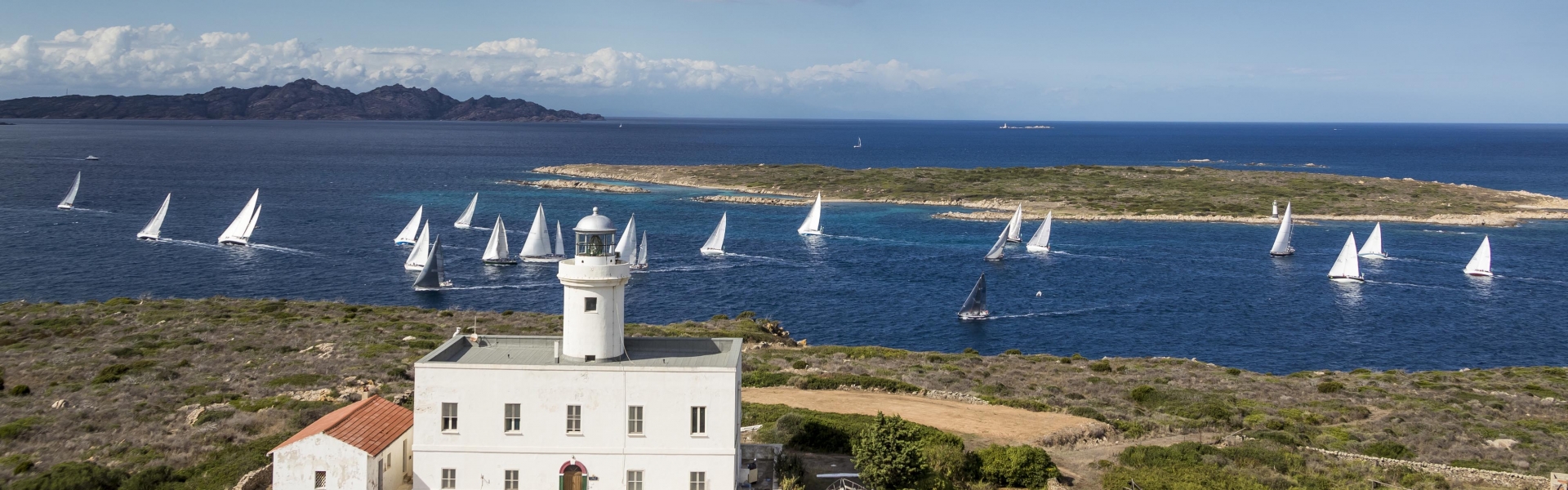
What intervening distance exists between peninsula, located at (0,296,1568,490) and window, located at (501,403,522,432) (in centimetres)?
753

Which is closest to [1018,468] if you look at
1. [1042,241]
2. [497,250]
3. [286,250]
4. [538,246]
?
[497,250]

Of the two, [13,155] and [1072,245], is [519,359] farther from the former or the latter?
[13,155]

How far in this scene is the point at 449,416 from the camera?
22.1 m

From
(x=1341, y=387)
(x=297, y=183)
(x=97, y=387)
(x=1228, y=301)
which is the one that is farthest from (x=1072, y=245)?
(x=297, y=183)

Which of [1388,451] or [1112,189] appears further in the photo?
[1112,189]

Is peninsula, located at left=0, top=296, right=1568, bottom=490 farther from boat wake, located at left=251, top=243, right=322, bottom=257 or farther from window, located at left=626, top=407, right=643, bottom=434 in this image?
boat wake, located at left=251, top=243, right=322, bottom=257

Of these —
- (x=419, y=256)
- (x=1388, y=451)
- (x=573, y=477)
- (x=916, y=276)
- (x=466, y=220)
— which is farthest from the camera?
(x=466, y=220)

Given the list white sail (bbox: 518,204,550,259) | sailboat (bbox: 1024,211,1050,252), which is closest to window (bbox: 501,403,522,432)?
white sail (bbox: 518,204,550,259)

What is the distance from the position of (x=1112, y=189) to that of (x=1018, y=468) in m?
121

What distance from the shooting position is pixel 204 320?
5122 cm

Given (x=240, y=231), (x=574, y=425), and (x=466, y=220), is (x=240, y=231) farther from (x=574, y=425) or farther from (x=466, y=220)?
(x=574, y=425)

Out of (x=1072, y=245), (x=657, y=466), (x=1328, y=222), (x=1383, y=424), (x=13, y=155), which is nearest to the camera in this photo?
(x=657, y=466)

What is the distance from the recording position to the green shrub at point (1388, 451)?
30.0 metres

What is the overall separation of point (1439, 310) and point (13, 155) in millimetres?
205636
